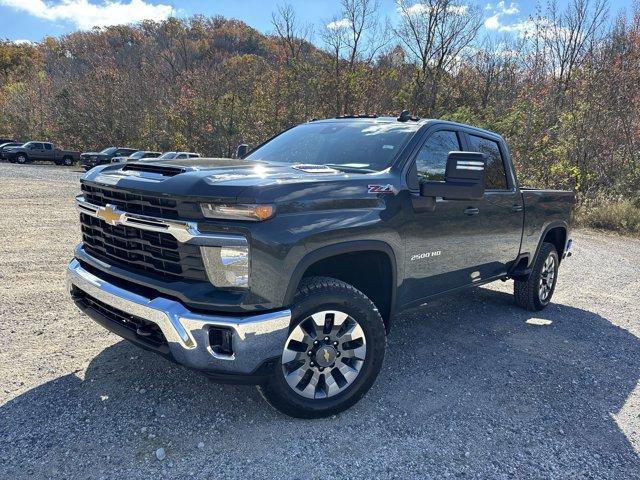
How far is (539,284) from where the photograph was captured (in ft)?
17.6

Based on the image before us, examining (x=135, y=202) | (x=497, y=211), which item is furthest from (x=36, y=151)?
(x=497, y=211)

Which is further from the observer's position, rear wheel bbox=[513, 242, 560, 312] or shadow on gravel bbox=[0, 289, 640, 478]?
rear wheel bbox=[513, 242, 560, 312]

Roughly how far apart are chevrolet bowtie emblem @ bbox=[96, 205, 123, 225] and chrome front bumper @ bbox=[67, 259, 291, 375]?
55 cm

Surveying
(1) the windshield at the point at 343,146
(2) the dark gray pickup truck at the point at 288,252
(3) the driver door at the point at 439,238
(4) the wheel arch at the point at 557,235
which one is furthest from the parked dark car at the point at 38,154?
(3) the driver door at the point at 439,238

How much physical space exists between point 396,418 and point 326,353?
2.19 ft

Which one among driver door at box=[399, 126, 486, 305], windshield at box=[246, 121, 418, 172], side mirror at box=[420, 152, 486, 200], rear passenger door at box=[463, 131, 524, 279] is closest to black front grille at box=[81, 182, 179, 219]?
windshield at box=[246, 121, 418, 172]

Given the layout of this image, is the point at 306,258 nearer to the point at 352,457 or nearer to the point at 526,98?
the point at 352,457

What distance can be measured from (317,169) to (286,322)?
1.15m

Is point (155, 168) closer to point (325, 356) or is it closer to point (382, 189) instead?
point (382, 189)

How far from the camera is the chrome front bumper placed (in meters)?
2.48

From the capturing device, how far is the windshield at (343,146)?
3.60 metres

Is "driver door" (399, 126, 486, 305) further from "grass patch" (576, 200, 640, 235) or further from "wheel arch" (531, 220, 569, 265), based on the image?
"grass patch" (576, 200, 640, 235)

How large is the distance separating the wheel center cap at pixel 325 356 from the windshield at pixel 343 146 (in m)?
1.31

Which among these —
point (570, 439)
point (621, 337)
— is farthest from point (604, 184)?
point (570, 439)
